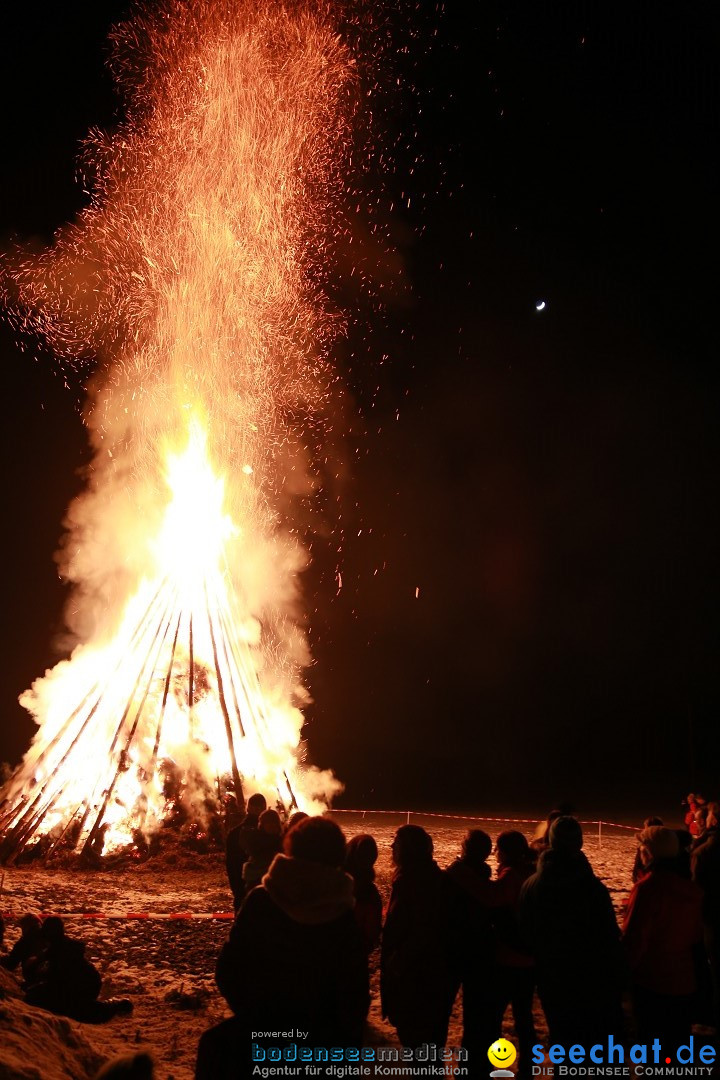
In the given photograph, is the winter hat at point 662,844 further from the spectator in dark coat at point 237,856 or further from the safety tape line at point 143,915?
the safety tape line at point 143,915

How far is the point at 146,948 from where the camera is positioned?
709 cm

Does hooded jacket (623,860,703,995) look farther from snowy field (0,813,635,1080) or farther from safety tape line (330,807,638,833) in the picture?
safety tape line (330,807,638,833)

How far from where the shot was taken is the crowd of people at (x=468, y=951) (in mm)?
2498

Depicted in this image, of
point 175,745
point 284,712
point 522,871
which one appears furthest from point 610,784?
point 522,871

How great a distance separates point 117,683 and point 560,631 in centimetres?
2543

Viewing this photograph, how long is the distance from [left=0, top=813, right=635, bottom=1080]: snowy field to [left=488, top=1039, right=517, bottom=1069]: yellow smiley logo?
0.61 m

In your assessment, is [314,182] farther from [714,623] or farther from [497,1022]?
[714,623]

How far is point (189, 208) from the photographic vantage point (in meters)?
12.2

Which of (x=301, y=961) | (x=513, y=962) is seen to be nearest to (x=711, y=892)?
(x=513, y=962)

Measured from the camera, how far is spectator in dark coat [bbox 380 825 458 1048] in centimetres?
346

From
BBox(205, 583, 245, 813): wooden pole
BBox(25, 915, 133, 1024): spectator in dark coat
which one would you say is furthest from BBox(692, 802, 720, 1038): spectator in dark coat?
BBox(205, 583, 245, 813): wooden pole

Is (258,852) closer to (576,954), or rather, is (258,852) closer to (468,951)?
(468,951)

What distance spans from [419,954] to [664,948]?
1167 millimetres

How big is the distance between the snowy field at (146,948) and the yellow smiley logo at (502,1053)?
24.2 inches
